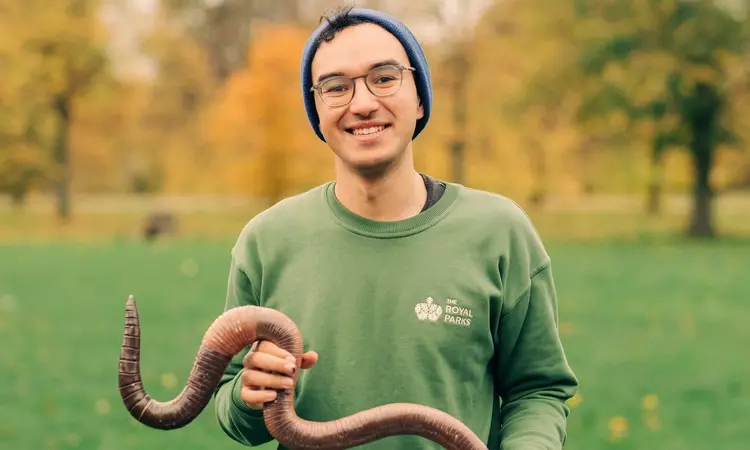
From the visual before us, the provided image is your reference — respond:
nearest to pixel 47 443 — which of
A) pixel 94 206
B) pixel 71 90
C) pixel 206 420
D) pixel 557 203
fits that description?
pixel 206 420

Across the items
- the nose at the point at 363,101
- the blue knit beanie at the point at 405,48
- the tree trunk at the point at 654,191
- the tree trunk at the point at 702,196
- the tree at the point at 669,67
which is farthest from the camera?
the tree trunk at the point at 654,191

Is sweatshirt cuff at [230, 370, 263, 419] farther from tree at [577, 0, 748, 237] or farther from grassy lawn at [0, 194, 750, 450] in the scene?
tree at [577, 0, 748, 237]

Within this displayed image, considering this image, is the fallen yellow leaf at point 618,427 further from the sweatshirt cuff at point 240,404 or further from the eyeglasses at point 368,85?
the eyeglasses at point 368,85

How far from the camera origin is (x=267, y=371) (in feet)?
8.00

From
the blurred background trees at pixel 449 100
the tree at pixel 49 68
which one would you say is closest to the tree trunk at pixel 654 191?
the blurred background trees at pixel 449 100

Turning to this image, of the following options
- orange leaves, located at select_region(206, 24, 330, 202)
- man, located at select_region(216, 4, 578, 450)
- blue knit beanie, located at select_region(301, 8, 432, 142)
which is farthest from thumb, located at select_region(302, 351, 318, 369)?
orange leaves, located at select_region(206, 24, 330, 202)

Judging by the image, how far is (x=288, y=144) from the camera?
39469 mm

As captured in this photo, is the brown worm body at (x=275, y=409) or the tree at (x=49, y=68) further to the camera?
the tree at (x=49, y=68)

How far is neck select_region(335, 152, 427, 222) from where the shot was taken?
9.16ft

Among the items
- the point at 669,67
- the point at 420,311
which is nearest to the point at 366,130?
the point at 420,311

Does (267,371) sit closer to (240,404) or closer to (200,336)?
(240,404)

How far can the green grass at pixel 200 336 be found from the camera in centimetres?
865

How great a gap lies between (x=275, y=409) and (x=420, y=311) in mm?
510

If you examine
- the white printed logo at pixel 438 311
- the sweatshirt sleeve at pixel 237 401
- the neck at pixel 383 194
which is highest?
the neck at pixel 383 194
